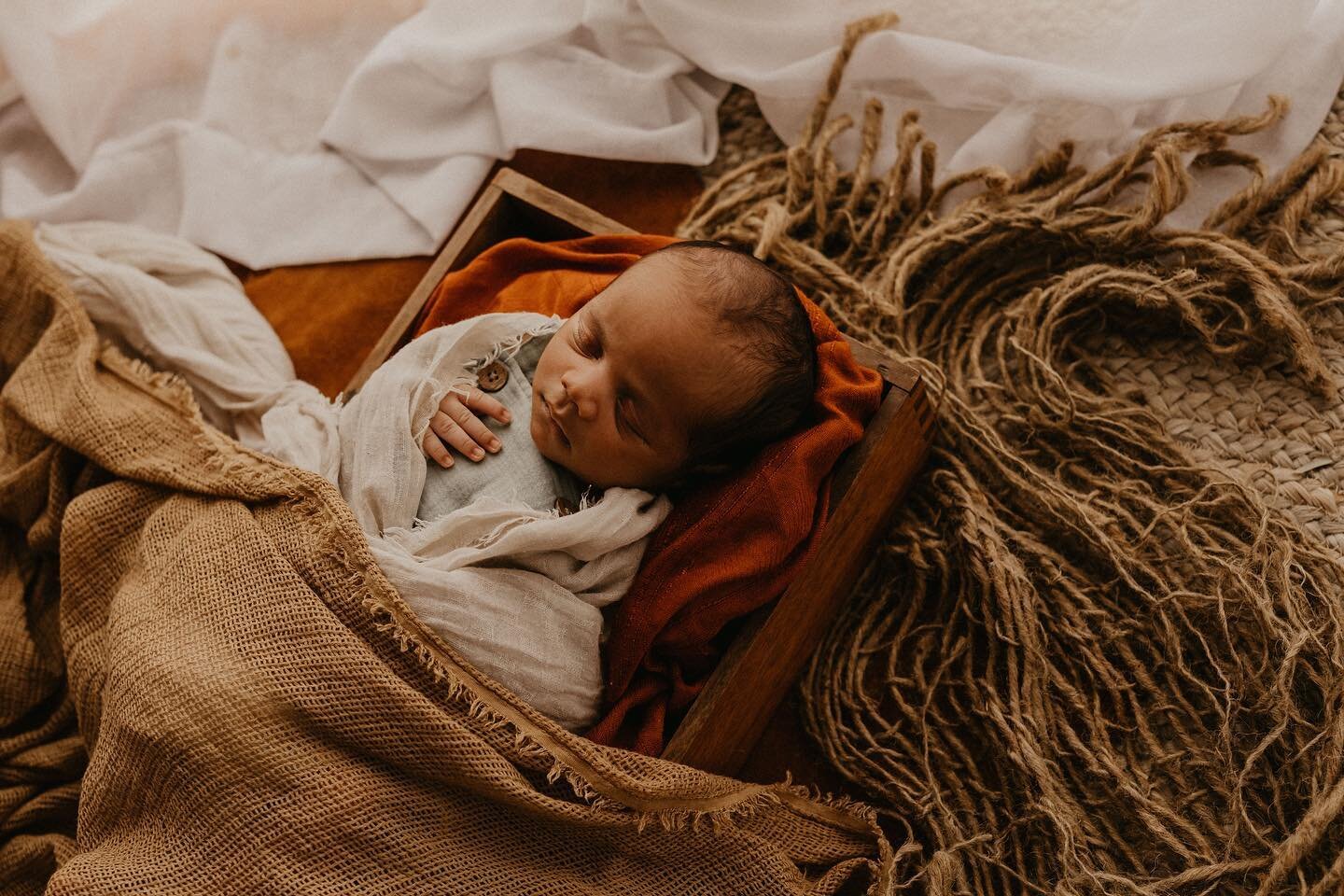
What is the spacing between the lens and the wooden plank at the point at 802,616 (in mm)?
865

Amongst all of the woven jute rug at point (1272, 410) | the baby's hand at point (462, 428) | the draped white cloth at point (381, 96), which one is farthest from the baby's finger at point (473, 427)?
the woven jute rug at point (1272, 410)

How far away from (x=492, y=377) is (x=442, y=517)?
0.14m

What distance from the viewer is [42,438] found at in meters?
0.98

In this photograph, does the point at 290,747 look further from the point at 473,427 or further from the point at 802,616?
the point at 802,616

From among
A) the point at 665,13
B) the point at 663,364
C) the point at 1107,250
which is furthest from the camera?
the point at 665,13

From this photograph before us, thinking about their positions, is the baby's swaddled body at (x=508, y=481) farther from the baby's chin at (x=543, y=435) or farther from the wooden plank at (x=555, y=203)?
the wooden plank at (x=555, y=203)

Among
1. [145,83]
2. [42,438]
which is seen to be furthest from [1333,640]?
[145,83]

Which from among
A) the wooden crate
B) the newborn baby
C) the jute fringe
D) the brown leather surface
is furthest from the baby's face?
the brown leather surface

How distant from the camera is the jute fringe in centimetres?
90

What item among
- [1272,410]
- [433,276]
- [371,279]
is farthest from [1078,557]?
[371,279]

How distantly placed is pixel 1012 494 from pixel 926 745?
0.25m

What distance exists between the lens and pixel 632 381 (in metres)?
0.84

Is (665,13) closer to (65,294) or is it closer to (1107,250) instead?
(1107,250)

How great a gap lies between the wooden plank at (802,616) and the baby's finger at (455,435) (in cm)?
28
